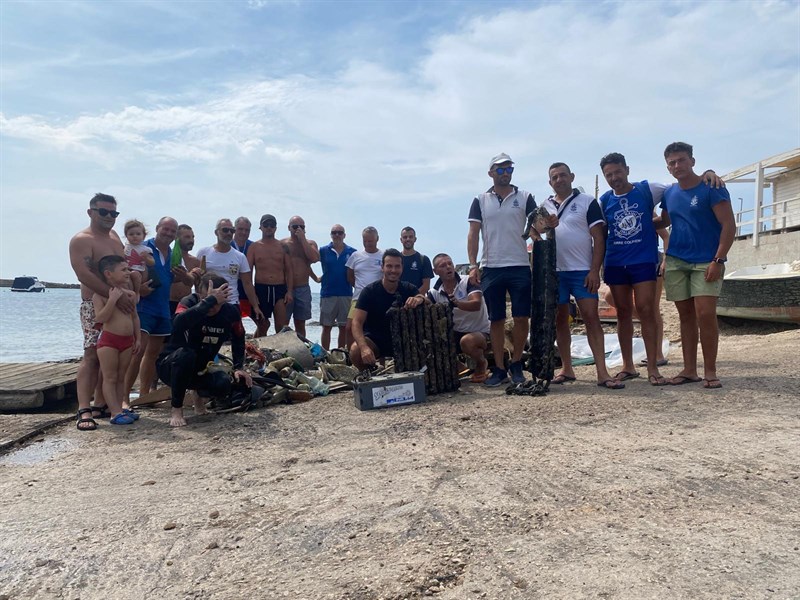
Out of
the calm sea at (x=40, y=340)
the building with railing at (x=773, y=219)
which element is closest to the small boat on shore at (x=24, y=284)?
the calm sea at (x=40, y=340)

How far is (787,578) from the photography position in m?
2.10

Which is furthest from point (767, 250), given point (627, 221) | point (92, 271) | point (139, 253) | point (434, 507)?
point (434, 507)

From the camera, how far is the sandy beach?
2252 mm

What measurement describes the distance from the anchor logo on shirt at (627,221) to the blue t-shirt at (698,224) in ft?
1.09

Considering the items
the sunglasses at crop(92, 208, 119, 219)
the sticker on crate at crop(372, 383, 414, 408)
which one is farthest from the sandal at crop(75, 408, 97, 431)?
the sticker on crate at crop(372, 383, 414, 408)

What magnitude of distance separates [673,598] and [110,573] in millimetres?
2031

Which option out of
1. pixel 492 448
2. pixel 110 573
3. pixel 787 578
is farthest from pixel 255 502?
pixel 787 578

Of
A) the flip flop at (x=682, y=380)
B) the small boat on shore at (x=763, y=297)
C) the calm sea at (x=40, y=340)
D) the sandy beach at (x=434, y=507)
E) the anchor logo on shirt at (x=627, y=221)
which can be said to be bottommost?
the calm sea at (x=40, y=340)

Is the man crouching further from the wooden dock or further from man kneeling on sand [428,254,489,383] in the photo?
the wooden dock

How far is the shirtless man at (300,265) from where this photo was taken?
8.66m

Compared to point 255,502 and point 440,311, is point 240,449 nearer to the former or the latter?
point 255,502

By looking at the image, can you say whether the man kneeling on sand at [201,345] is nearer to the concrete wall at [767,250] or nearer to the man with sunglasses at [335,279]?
the man with sunglasses at [335,279]

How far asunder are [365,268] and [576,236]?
314 centimetres

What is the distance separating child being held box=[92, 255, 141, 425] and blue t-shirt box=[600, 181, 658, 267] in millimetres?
4173
